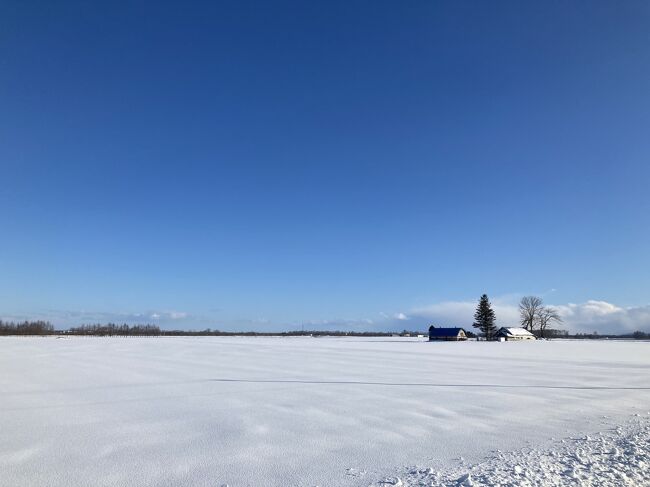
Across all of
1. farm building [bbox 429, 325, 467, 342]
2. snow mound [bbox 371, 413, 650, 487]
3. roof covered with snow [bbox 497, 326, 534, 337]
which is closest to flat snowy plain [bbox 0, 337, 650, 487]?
snow mound [bbox 371, 413, 650, 487]

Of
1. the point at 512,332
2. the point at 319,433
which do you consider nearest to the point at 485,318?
the point at 512,332

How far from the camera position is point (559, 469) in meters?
6.12

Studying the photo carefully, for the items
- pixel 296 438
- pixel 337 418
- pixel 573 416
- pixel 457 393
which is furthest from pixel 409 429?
pixel 457 393

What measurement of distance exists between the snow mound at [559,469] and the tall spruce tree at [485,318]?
309 ft

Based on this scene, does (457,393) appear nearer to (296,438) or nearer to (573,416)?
(573,416)

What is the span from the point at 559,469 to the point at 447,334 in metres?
81.6

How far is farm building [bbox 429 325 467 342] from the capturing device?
8288 cm

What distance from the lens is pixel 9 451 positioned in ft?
23.1

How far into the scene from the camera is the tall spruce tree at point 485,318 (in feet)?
315

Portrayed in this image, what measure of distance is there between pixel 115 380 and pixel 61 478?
1043 centimetres

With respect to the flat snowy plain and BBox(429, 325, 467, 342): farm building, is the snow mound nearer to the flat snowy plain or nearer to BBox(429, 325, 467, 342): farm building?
the flat snowy plain

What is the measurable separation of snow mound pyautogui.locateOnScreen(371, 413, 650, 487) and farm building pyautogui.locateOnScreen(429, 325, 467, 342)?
78.1 m

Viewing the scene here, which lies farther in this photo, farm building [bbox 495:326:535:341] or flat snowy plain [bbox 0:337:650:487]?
farm building [bbox 495:326:535:341]

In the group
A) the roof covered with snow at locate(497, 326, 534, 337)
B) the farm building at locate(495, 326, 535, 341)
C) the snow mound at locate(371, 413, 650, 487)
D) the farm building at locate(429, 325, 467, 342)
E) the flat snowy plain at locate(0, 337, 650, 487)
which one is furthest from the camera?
the roof covered with snow at locate(497, 326, 534, 337)
